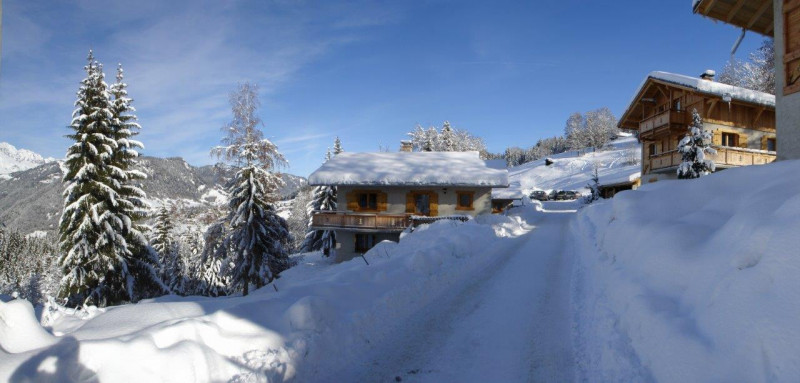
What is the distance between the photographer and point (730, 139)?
24078mm

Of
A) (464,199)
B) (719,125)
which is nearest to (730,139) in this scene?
(719,125)

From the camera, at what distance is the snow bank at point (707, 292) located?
312 centimetres

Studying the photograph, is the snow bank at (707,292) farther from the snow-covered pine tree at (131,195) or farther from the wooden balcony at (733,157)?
the snow-covered pine tree at (131,195)

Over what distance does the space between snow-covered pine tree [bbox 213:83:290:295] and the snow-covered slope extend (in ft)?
192

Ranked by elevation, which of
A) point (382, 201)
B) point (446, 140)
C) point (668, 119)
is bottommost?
point (382, 201)

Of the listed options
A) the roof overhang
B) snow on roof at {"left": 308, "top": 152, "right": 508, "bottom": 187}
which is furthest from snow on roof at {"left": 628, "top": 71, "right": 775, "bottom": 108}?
snow on roof at {"left": 308, "top": 152, "right": 508, "bottom": 187}

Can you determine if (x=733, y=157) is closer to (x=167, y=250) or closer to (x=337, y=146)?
(x=337, y=146)

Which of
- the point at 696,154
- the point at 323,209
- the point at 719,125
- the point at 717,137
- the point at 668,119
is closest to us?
the point at 696,154

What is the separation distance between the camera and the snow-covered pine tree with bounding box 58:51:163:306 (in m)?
16.3

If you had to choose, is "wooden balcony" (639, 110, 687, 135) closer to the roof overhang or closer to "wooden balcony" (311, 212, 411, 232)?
the roof overhang

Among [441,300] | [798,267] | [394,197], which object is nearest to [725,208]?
[798,267]

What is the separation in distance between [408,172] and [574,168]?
246 ft

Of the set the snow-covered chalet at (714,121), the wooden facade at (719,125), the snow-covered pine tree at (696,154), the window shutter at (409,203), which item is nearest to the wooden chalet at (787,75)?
the snow-covered pine tree at (696,154)

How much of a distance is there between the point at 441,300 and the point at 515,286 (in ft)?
7.35
